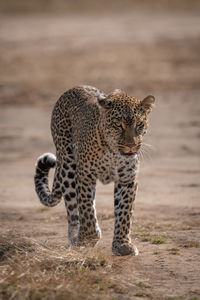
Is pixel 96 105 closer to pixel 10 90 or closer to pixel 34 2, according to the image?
pixel 10 90

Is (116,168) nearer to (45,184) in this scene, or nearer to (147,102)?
(147,102)

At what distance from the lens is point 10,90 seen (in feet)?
75.9

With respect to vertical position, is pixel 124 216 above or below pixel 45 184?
below

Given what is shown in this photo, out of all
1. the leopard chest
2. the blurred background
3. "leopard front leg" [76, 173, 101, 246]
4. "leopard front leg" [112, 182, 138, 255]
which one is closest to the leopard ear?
the leopard chest

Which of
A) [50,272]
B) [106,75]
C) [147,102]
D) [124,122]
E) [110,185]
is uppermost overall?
[106,75]

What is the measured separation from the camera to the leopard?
7777 mm

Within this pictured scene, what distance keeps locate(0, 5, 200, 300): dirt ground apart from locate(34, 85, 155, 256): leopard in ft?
0.98

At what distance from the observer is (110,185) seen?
12695 mm

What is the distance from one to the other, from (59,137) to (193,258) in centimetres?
238

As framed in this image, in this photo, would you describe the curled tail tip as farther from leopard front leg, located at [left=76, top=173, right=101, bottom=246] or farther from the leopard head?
the leopard head

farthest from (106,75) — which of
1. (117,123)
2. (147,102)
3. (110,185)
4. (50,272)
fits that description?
(50,272)

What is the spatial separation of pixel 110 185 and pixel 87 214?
4.37 meters

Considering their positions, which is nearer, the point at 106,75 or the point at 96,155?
the point at 96,155

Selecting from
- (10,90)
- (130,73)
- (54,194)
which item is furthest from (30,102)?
(54,194)
